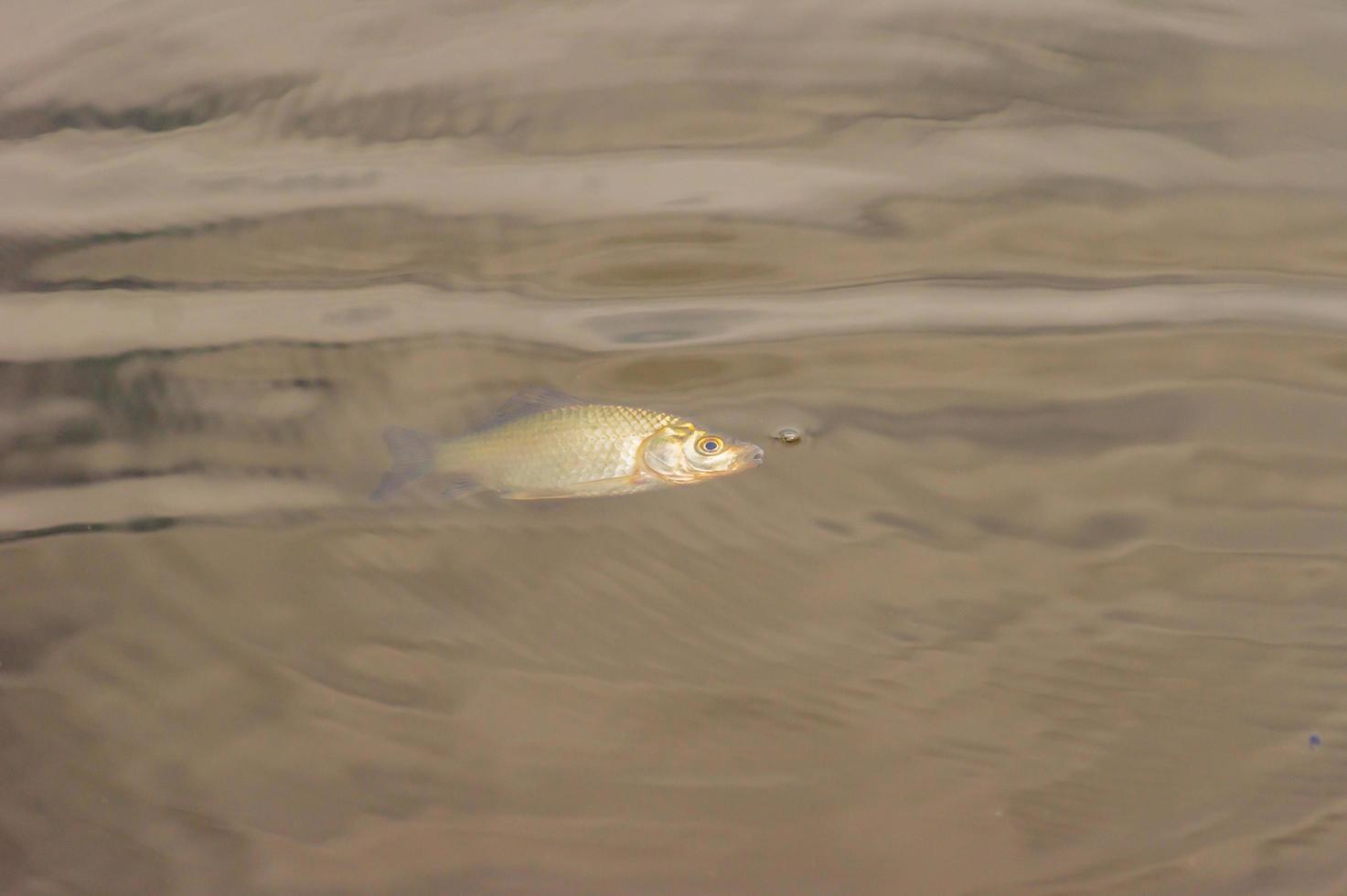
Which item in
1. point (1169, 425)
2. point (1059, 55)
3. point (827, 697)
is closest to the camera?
point (827, 697)

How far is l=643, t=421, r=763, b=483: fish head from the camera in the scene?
2.17 metres

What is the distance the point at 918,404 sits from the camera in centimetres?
246

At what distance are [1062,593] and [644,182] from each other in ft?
4.35

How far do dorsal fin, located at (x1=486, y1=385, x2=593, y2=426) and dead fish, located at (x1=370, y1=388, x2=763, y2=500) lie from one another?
3.8 inches

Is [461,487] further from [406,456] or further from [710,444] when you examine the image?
[710,444]

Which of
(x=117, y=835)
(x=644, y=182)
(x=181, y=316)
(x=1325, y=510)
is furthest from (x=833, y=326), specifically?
(x=117, y=835)

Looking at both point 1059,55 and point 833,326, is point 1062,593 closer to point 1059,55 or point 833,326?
point 833,326

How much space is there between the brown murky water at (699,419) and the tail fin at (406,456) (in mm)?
92

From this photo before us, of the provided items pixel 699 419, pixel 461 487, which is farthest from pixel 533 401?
pixel 699 419

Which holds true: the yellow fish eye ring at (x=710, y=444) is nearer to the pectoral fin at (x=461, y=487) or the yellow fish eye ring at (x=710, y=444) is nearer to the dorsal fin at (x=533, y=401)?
the dorsal fin at (x=533, y=401)

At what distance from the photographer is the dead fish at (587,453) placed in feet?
7.05

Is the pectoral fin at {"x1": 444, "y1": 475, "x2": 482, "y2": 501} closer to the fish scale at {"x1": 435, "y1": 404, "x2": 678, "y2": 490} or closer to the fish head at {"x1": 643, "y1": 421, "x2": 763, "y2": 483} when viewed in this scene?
the fish scale at {"x1": 435, "y1": 404, "x2": 678, "y2": 490}

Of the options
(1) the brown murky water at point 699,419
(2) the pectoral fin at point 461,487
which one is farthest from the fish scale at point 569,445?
(1) the brown murky water at point 699,419

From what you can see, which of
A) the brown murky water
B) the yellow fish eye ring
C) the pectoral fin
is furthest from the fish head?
the pectoral fin
